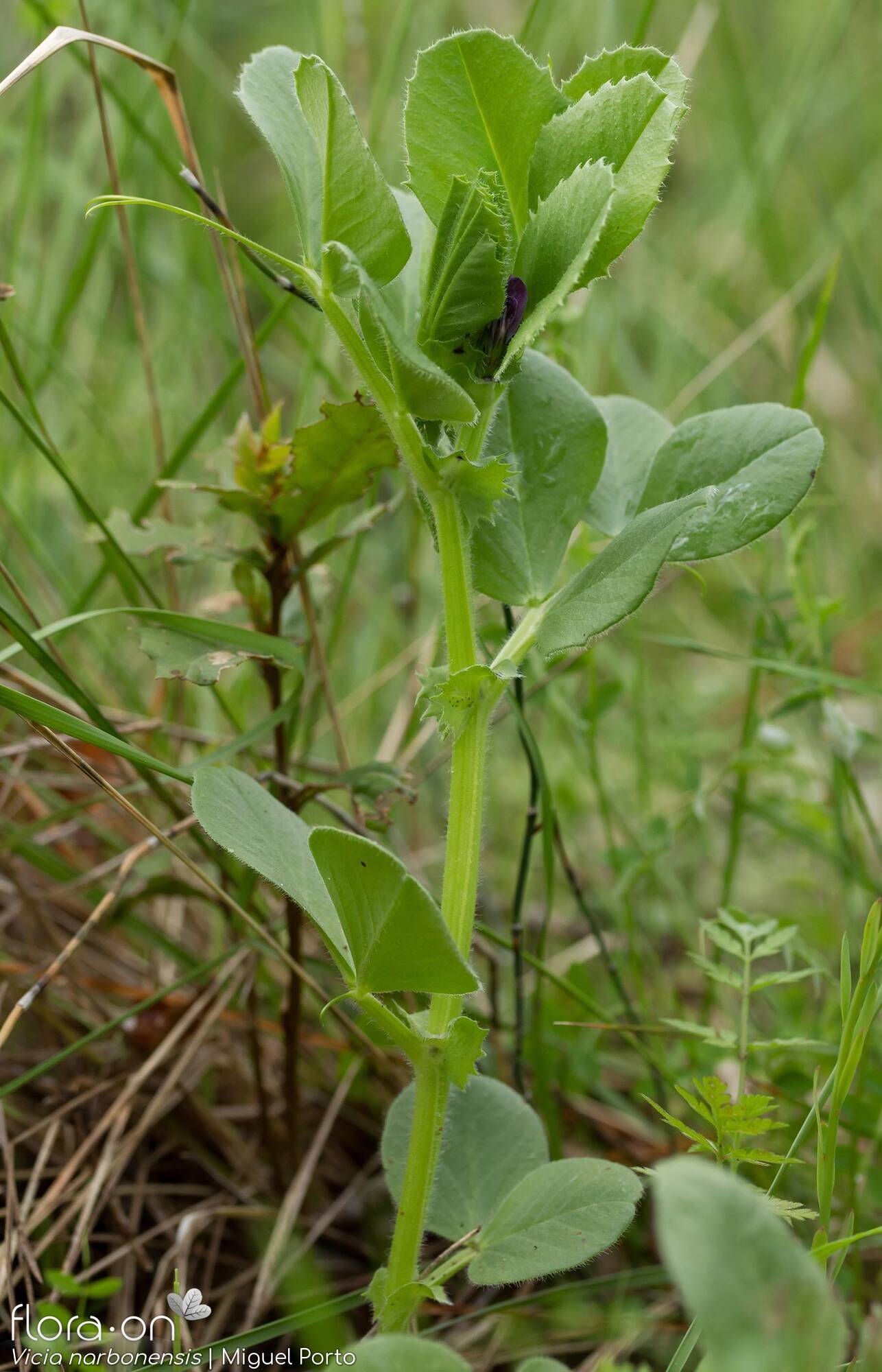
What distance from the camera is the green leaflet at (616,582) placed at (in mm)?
805

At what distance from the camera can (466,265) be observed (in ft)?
2.69

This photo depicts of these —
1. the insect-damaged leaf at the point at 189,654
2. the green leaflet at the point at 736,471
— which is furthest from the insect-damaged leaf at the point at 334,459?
the green leaflet at the point at 736,471

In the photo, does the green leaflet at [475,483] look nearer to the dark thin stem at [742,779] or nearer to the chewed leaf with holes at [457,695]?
the chewed leaf with holes at [457,695]

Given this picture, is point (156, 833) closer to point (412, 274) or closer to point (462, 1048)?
point (462, 1048)

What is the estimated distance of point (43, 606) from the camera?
179 cm

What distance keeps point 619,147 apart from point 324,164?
222 millimetres

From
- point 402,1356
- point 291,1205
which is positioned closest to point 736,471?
point 402,1356

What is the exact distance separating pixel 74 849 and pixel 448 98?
113cm

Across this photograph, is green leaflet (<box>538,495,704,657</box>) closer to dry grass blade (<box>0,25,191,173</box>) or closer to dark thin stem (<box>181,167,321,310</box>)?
dark thin stem (<box>181,167,321,310</box>)

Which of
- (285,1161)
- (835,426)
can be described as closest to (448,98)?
(285,1161)

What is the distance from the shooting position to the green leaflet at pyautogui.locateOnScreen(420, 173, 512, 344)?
0.81 metres

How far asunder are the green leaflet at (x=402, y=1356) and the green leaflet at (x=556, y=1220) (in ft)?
0.73

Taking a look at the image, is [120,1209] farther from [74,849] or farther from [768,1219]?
[768,1219]

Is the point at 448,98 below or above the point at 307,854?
above
